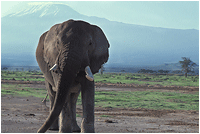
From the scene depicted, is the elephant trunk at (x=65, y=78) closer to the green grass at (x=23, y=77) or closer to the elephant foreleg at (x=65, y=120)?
the elephant foreleg at (x=65, y=120)

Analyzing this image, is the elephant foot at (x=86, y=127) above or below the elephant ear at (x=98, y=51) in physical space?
below

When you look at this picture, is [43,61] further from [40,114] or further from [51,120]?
[40,114]

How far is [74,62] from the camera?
7754 mm

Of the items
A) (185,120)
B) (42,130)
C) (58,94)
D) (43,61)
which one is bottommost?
(185,120)

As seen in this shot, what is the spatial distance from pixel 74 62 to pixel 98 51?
1319 millimetres

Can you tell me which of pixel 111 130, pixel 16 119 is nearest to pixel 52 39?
pixel 111 130

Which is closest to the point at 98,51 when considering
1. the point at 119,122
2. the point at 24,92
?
the point at 119,122

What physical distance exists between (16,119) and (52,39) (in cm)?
504

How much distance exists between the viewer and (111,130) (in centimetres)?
1116

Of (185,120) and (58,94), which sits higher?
(58,94)

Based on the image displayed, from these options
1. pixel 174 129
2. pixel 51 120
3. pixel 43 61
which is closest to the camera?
pixel 51 120

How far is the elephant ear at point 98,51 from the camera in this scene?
8.77 meters

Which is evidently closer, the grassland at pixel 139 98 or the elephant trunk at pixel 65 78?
the elephant trunk at pixel 65 78

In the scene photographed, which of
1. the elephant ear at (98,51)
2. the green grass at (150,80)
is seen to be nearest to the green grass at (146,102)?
the elephant ear at (98,51)
